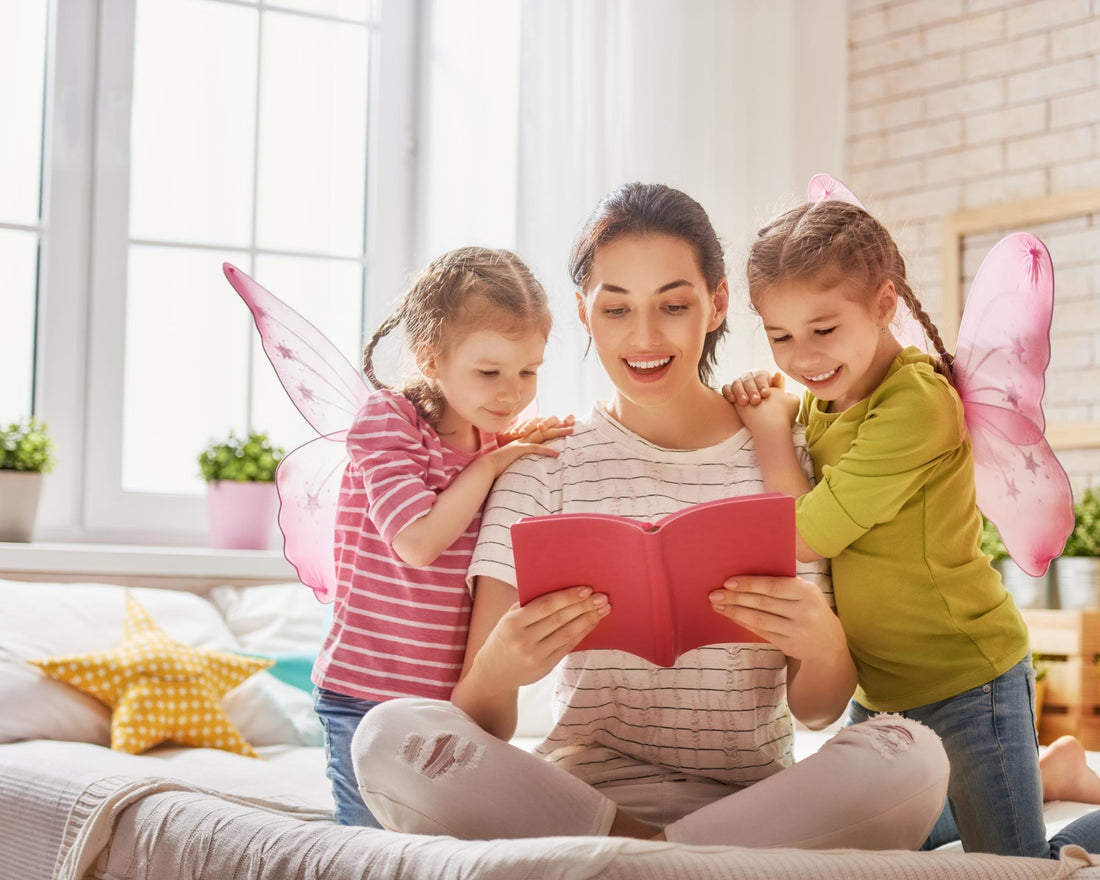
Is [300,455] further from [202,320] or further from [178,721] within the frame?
[202,320]

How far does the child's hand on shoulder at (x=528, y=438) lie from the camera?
156 centimetres

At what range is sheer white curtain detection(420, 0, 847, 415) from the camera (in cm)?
353

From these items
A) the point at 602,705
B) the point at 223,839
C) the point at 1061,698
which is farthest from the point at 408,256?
the point at 223,839

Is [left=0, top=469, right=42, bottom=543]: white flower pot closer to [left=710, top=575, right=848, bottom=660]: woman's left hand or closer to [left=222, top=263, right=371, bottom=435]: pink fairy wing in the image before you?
[left=222, top=263, right=371, bottom=435]: pink fairy wing

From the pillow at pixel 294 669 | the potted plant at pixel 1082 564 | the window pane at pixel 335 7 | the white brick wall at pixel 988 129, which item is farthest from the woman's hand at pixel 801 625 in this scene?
the window pane at pixel 335 7

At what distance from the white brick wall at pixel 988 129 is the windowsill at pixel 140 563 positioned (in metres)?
1.74

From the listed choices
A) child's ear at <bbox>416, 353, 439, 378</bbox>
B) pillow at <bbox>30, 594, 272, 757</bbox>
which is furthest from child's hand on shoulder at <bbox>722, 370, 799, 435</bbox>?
pillow at <bbox>30, 594, 272, 757</bbox>

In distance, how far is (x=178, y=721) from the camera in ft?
7.58

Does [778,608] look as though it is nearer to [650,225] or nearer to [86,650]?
[650,225]

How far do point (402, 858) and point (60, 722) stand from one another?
1404 mm

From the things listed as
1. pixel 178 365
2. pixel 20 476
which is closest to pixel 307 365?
pixel 20 476

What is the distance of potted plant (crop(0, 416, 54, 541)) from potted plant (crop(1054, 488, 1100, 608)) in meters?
2.31

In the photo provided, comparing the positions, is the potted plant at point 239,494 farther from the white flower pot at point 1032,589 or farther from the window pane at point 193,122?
the white flower pot at point 1032,589

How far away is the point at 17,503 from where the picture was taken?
2.84 meters
